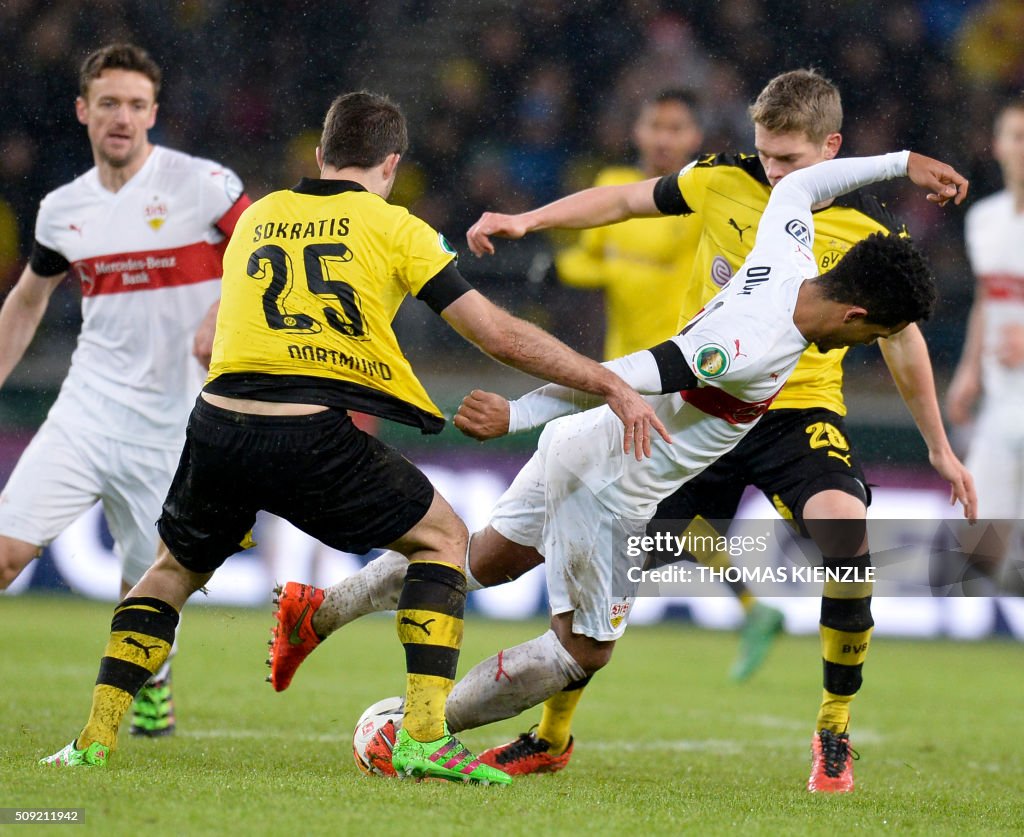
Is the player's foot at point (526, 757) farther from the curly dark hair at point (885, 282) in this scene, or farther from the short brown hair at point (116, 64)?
the short brown hair at point (116, 64)

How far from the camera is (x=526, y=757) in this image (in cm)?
498

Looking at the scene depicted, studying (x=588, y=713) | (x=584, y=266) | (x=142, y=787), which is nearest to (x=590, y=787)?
(x=142, y=787)

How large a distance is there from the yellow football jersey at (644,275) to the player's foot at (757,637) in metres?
1.80

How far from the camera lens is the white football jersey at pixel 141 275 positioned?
5.76 metres

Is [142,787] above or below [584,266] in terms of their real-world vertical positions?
below

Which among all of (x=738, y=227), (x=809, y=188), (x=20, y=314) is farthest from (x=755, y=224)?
(x=20, y=314)

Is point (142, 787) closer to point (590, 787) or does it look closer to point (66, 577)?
point (590, 787)

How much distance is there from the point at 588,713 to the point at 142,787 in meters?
3.43

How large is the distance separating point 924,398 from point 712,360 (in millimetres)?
1365

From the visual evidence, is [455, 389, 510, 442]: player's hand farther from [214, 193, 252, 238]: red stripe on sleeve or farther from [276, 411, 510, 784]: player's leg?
[214, 193, 252, 238]: red stripe on sleeve

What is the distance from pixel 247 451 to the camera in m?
4.12

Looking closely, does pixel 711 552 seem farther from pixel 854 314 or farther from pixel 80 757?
pixel 80 757

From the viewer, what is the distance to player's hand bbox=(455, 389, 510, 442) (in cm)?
412

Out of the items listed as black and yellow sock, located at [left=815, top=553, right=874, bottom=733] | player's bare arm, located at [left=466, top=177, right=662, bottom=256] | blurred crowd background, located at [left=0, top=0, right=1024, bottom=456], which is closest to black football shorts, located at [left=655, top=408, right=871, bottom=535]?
black and yellow sock, located at [left=815, top=553, right=874, bottom=733]
